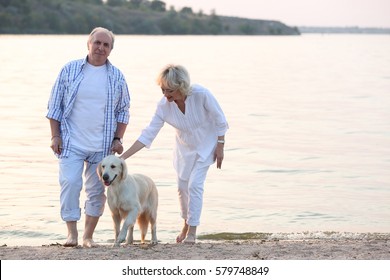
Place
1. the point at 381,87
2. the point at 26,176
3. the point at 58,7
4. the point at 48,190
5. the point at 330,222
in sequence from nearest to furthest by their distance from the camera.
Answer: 1. the point at 330,222
2. the point at 48,190
3. the point at 26,176
4. the point at 381,87
5. the point at 58,7

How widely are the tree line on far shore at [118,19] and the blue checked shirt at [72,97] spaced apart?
97.1m

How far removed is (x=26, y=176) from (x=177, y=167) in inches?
256

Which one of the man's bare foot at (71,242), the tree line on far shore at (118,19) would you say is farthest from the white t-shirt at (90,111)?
the tree line on far shore at (118,19)

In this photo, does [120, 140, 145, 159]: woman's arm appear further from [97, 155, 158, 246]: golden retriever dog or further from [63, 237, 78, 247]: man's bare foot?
[63, 237, 78, 247]: man's bare foot

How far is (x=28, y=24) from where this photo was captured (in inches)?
4284

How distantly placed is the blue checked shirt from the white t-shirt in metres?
0.04

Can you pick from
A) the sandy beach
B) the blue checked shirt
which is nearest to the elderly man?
the blue checked shirt

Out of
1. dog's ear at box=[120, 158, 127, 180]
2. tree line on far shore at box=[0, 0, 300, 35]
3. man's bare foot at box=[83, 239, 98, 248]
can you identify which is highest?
dog's ear at box=[120, 158, 127, 180]

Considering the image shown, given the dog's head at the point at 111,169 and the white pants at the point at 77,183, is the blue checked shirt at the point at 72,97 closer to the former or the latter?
the white pants at the point at 77,183

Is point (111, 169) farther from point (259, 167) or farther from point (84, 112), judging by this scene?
point (259, 167)

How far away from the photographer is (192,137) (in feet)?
30.8

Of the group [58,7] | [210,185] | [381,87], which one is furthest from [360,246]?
[58,7]

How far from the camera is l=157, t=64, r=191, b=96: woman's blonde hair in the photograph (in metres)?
8.94
